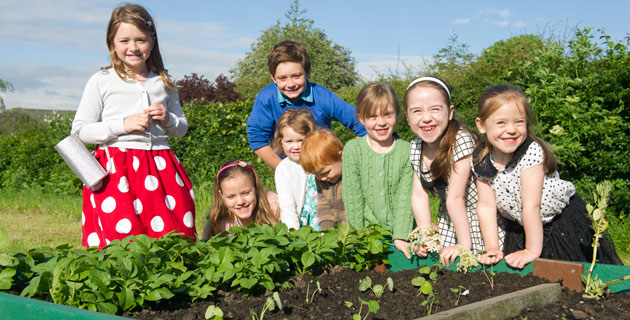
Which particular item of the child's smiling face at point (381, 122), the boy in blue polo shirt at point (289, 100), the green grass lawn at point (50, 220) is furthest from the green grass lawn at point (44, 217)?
the child's smiling face at point (381, 122)

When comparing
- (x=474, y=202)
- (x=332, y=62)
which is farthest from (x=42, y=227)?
(x=332, y=62)

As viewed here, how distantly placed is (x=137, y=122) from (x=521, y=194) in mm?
2291

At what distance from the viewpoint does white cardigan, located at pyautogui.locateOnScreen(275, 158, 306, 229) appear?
13.5 feet

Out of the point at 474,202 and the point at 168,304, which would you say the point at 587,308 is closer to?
the point at 474,202

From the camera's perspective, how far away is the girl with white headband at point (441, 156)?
313 centimetres

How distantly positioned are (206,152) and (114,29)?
218 inches

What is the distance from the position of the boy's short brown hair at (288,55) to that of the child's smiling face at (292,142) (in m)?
0.48

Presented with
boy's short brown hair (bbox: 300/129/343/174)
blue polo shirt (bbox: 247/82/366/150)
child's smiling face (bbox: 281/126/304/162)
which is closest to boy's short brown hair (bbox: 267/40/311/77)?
blue polo shirt (bbox: 247/82/366/150)

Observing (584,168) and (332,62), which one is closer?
(584,168)

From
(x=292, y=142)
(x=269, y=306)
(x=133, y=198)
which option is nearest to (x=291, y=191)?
(x=292, y=142)

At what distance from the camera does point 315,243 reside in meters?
2.71

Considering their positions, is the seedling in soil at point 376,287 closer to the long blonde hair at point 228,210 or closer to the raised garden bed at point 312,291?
the raised garden bed at point 312,291

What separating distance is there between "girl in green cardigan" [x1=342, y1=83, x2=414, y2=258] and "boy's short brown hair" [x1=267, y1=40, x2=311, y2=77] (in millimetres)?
773

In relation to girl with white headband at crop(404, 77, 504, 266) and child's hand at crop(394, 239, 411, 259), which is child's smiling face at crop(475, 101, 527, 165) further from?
child's hand at crop(394, 239, 411, 259)
